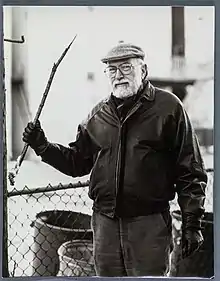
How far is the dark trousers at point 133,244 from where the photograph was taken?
6.31 ft

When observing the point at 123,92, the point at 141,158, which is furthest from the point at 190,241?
the point at 123,92

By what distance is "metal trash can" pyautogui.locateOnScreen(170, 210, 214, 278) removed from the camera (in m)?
1.94

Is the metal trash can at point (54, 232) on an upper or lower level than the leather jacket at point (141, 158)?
lower

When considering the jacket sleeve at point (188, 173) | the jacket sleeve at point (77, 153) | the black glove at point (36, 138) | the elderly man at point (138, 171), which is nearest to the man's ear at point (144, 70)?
the elderly man at point (138, 171)

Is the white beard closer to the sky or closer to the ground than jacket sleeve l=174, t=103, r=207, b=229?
closer to the sky

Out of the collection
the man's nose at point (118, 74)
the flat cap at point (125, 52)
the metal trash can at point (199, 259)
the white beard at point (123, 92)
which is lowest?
the metal trash can at point (199, 259)

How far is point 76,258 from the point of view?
195 centimetres

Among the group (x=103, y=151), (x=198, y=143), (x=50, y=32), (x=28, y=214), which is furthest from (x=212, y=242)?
(x=50, y=32)

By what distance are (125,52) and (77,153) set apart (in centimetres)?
35

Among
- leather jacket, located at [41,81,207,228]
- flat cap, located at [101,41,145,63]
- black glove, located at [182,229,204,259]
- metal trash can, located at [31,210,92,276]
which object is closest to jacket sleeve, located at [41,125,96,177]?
leather jacket, located at [41,81,207,228]

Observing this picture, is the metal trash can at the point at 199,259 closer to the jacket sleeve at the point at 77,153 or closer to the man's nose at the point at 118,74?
the jacket sleeve at the point at 77,153

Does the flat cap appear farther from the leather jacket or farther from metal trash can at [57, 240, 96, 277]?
metal trash can at [57, 240, 96, 277]

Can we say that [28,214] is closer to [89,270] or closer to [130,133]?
[89,270]
